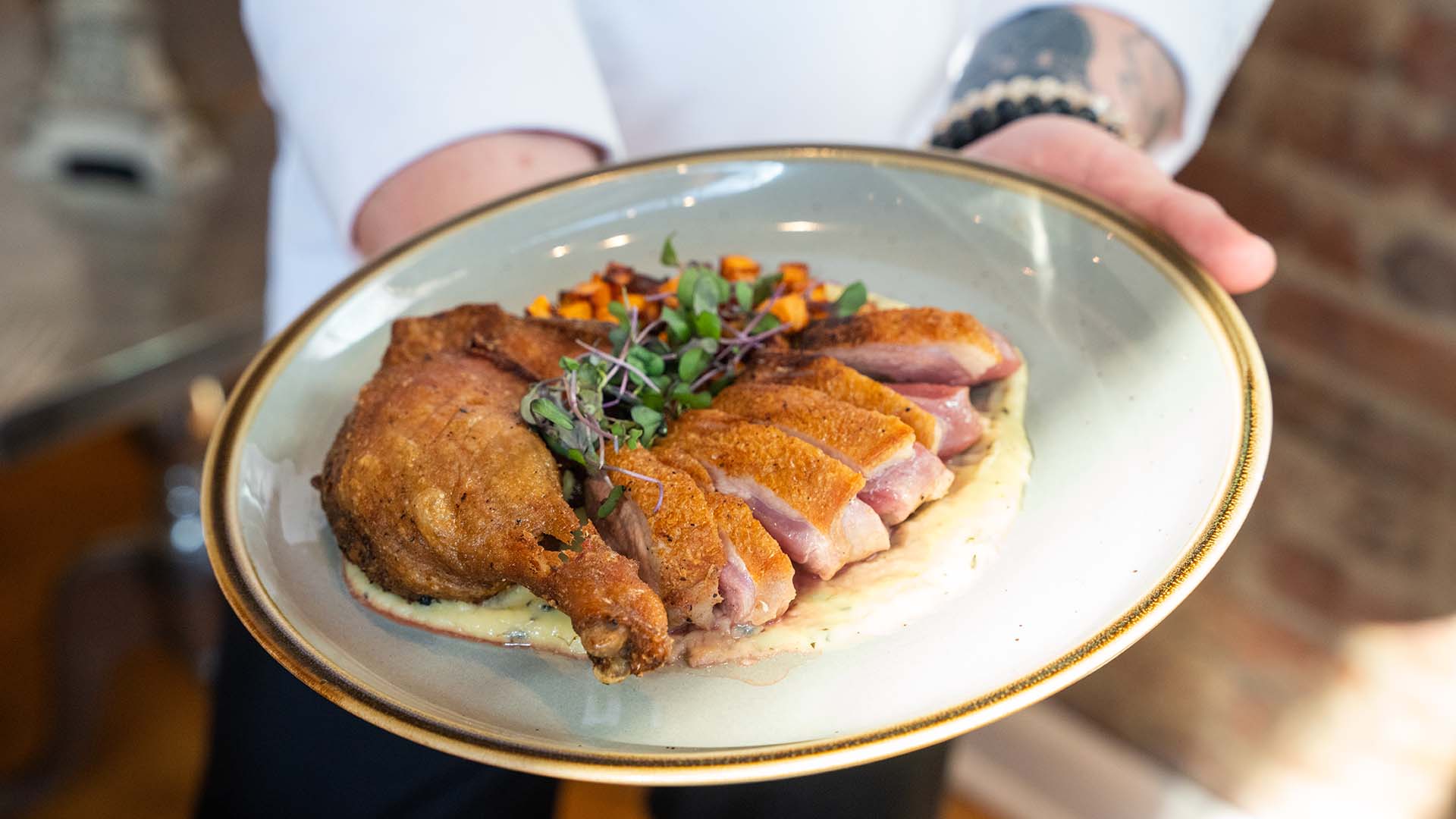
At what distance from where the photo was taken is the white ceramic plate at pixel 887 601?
907 millimetres

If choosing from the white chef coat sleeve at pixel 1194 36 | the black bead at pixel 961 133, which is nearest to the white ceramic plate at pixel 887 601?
the black bead at pixel 961 133

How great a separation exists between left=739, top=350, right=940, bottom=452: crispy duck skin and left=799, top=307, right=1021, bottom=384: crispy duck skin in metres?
0.03

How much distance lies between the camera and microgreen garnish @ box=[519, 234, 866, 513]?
1.16 m

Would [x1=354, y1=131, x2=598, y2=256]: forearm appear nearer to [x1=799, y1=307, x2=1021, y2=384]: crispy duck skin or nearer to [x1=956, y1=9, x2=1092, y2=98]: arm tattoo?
[x1=799, y1=307, x2=1021, y2=384]: crispy duck skin

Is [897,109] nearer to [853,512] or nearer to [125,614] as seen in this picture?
[853,512]

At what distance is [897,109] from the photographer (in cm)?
197

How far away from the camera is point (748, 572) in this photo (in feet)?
3.48

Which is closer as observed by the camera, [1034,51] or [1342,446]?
[1034,51]

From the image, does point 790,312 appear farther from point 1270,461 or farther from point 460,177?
point 1270,461

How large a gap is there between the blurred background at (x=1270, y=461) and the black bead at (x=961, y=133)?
665 mm

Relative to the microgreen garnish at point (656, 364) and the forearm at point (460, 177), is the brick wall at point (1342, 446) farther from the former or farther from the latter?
the forearm at point (460, 177)

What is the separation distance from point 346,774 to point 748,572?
3.12 ft

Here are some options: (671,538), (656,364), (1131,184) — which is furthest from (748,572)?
(1131,184)

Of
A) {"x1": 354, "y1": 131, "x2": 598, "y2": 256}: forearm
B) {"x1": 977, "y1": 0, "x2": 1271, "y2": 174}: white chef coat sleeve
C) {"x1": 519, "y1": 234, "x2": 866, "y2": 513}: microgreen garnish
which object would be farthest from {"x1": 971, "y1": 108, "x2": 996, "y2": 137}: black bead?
{"x1": 354, "y1": 131, "x2": 598, "y2": 256}: forearm
